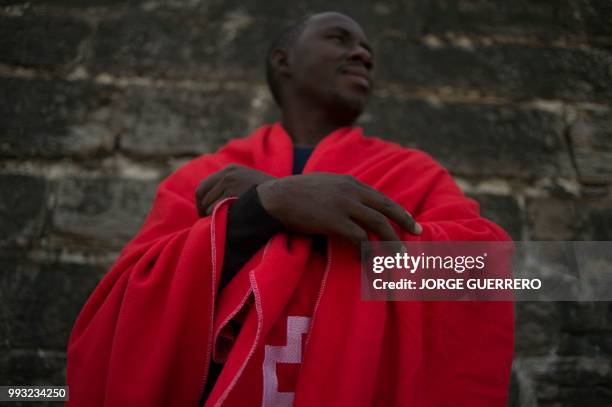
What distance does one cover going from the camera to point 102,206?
1.87 m

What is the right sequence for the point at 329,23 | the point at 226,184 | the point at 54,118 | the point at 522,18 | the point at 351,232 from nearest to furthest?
the point at 351,232 < the point at 226,184 < the point at 329,23 < the point at 54,118 < the point at 522,18

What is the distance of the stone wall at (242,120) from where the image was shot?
177 centimetres

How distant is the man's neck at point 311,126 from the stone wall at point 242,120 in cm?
48

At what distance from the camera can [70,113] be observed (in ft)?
6.51

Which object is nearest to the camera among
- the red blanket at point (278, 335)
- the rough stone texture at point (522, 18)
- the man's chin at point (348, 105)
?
the red blanket at point (278, 335)

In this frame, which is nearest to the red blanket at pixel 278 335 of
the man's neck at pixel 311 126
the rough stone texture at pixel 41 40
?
the man's neck at pixel 311 126

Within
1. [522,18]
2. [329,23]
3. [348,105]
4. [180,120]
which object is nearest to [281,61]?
[329,23]

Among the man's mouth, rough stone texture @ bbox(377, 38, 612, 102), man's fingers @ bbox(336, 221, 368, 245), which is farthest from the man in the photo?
rough stone texture @ bbox(377, 38, 612, 102)

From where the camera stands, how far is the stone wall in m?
1.77

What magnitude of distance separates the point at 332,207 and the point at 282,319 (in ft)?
0.78

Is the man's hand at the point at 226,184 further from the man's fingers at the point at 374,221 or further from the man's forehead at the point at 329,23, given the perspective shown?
the man's forehead at the point at 329,23

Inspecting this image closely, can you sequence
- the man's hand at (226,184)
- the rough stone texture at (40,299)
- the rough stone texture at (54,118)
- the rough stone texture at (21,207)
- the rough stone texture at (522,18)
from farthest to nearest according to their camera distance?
the rough stone texture at (522,18) → the rough stone texture at (54,118) → the rough stone texture at (21,207) → the rough stone texture at (40,299) → the man's hand at (226,184)

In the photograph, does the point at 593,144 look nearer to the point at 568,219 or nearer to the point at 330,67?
the point at 568,219

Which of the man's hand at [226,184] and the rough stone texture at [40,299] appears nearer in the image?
the man's hand at [226,184]
